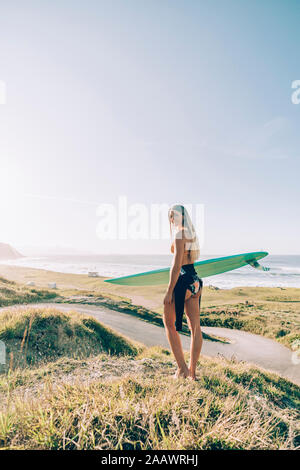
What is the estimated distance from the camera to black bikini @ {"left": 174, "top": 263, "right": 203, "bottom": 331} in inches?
106

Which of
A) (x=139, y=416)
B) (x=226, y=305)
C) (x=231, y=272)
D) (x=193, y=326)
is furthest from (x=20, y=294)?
(x=231, y=272)

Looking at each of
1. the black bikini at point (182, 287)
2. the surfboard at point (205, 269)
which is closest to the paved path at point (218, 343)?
the surfboard at point (205, 269)

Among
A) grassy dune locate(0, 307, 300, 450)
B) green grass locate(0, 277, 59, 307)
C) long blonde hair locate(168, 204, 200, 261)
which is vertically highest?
long blonde hair locate(168, 204, 200, 261)

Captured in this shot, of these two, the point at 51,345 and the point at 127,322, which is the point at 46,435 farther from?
the point at 127,322

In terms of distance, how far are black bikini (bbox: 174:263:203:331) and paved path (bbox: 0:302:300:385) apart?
8862 mm

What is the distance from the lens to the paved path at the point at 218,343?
1077cm

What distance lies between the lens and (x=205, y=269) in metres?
4.67

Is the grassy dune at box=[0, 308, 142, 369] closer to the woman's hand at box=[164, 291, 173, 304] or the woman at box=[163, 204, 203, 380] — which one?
the woman at box=[163, 204, 203, 380]

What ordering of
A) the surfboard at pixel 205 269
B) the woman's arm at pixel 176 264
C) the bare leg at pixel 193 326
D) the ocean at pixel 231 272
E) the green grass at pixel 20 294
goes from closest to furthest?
the woman's arm at pixel 176 264, the bare leg at pixel 193 326, the surfboard at pixel 205 269, the green grass at pixel 20 294, the ocean at pixel 231 272

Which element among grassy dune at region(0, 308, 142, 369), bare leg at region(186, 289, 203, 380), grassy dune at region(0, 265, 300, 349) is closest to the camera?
bare leg at region(186, 289, 203, 380)

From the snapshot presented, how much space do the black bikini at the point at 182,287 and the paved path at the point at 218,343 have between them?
29.1 ft

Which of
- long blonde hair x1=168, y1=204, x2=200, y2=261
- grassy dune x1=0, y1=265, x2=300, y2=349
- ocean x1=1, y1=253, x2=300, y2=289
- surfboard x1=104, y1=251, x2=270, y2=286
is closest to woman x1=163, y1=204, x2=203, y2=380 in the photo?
long blonde hair x1=168, y1=204, x2=200, y2=261

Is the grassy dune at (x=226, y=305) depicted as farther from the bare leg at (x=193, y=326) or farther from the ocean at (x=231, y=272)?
the bare leg at (x=193, y=326)

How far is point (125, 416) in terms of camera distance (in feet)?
6.00
